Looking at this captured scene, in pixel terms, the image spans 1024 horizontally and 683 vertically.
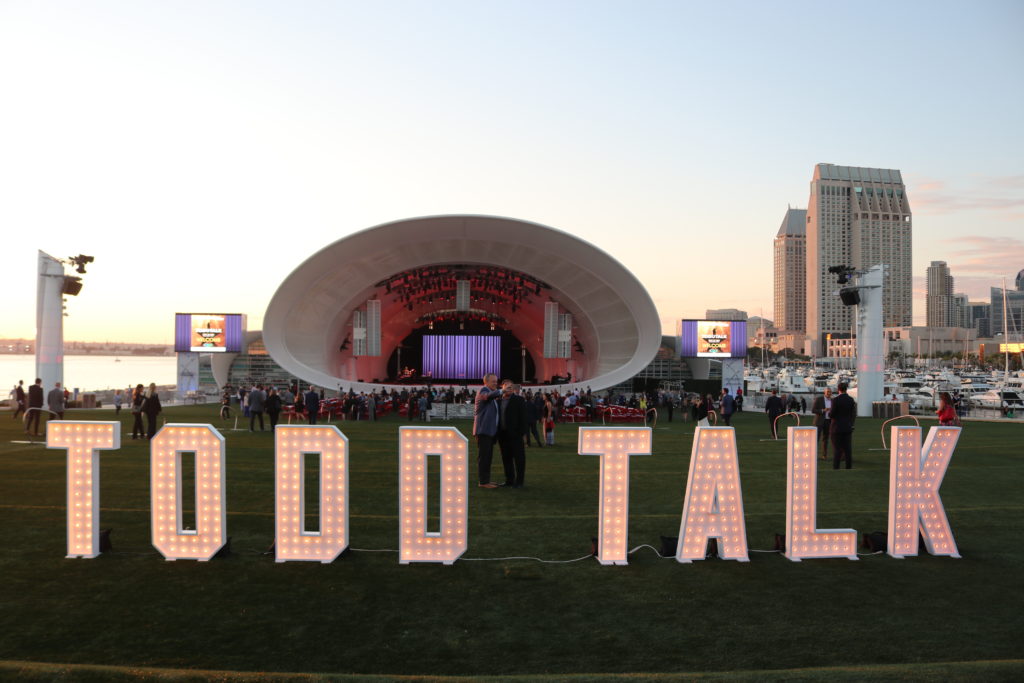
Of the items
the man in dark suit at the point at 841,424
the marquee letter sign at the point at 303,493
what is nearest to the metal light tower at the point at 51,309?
the marquee letter sign at the point at 303,493

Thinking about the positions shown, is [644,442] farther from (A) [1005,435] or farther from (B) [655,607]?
(A) [1005,435]

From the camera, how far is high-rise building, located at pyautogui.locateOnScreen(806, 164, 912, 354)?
605ft

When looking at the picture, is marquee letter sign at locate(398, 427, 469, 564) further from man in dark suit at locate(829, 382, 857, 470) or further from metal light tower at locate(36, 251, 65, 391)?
metal light tower at locate(36, 251, 65, 391)

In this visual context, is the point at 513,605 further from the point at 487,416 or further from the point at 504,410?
the point at 504,410

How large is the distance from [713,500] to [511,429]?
4.39m

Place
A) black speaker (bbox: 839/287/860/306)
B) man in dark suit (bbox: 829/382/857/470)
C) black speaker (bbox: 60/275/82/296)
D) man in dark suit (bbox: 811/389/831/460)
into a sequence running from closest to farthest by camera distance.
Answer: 1. man in dark suit (bbox: 829/382/857/470)
2. man in dark suit (bbox: 811/389/831/460)
3. black speaker (bbox: 60/275/82/296)
4. black speaker (bbox: 839/287/860/306)

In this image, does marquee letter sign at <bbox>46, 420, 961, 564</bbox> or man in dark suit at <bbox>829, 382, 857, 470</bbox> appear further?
man in dark suit at <bbox>829, 382, 857, 470</bbox>

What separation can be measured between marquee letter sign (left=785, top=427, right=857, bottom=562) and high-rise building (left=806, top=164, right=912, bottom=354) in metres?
196

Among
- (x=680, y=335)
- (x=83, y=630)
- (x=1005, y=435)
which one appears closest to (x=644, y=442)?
(x=83, y=630)

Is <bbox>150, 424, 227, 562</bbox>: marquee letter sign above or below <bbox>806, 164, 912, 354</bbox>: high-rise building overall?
below

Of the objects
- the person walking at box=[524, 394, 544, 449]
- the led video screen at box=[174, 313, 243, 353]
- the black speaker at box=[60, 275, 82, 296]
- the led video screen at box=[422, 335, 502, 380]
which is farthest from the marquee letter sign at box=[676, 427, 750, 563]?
the led video screen at box=[422, 335, 502, 380]

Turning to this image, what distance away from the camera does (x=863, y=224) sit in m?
184

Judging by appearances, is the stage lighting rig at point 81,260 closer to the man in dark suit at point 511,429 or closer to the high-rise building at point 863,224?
the man in dark suit at point 511,429

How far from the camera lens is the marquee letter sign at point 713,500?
6199 millimetres
